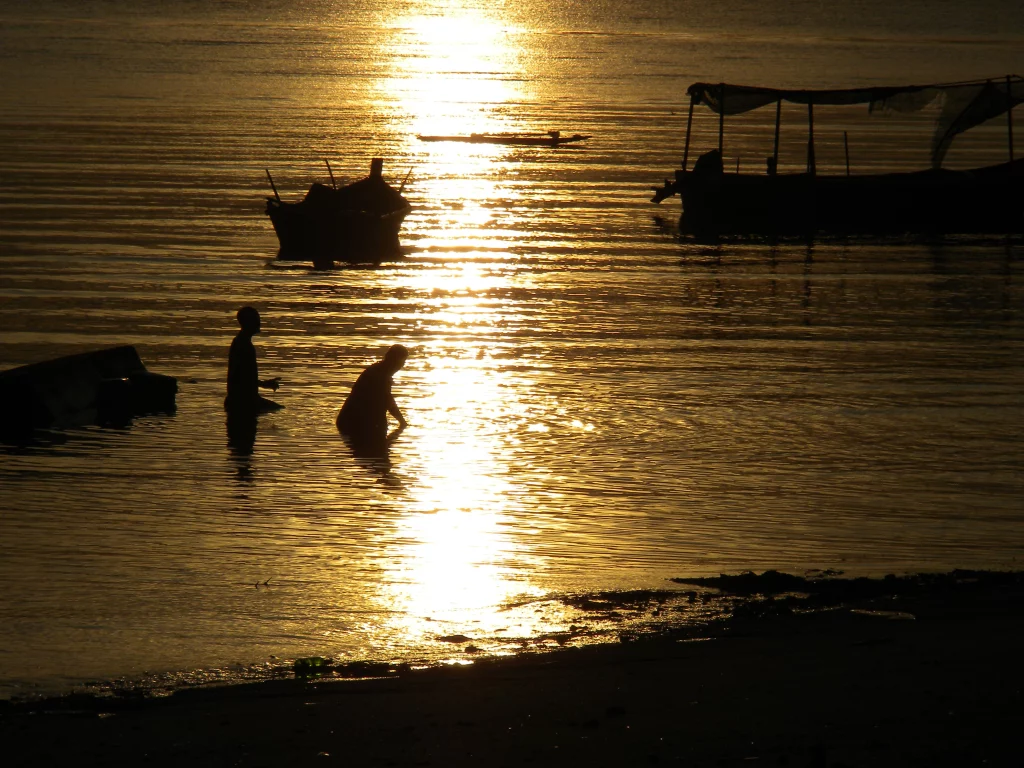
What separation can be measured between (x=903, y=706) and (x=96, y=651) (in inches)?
177

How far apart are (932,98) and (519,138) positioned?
2093cm

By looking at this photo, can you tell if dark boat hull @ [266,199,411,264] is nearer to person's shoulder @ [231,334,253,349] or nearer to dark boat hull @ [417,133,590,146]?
person's shoulder @ [231,334,253,349]

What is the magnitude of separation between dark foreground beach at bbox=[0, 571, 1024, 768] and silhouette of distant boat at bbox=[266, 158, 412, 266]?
821 inches

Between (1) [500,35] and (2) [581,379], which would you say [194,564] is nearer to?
(2) [581,379]

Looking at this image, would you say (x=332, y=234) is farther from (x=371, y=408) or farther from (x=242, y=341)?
(x=371, y=408)

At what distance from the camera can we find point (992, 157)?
136 feet

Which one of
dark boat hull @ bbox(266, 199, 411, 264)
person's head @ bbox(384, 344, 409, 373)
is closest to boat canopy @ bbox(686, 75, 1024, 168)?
dark boat hull @ bbox(266, 199, 411, 264)

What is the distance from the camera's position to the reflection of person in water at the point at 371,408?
13.7 meters

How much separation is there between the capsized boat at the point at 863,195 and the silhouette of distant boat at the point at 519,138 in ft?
50.1

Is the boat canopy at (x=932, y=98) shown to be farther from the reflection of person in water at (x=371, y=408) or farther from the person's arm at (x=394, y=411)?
the reflection of person in water at (x=371, y=408)

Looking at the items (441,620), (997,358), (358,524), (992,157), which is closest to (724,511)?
(358,524)

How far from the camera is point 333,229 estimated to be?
91.2 feet

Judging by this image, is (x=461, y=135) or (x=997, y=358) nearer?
(x=997, y=358)

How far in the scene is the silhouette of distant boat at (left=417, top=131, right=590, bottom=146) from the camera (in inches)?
1888
